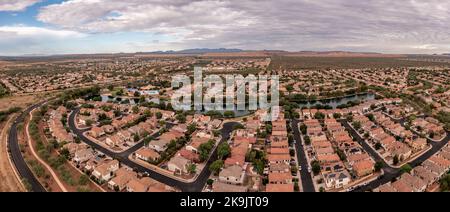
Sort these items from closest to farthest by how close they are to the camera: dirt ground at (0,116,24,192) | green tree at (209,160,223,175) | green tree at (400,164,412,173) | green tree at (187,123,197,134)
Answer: dirt ground at (0,116,24,192) → green tree at (400,164,412,173) → green tree at (209,160,223,175) → green tree at (187,123,197,134)

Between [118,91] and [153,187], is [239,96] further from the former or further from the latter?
[153,187]

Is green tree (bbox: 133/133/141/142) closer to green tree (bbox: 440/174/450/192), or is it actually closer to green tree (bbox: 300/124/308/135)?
green tree (bbox: 300/124/308/135)


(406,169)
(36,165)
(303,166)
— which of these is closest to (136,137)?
(36,165)

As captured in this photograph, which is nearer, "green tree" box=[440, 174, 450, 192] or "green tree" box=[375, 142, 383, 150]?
"green tree" box=[440, 174, 450, 192]

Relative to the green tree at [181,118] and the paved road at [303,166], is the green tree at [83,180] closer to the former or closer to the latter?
the green tree at [181,118]

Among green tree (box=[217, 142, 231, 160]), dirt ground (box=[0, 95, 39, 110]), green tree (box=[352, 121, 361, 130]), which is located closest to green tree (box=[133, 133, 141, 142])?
green tree (box=[217, 142, 231, 160])

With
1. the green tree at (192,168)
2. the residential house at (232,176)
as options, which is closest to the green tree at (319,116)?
the residential house at (232,176)

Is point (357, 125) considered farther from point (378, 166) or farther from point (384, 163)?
point (378, 166)

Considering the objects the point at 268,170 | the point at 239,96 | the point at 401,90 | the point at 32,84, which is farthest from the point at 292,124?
the point at 32,84
